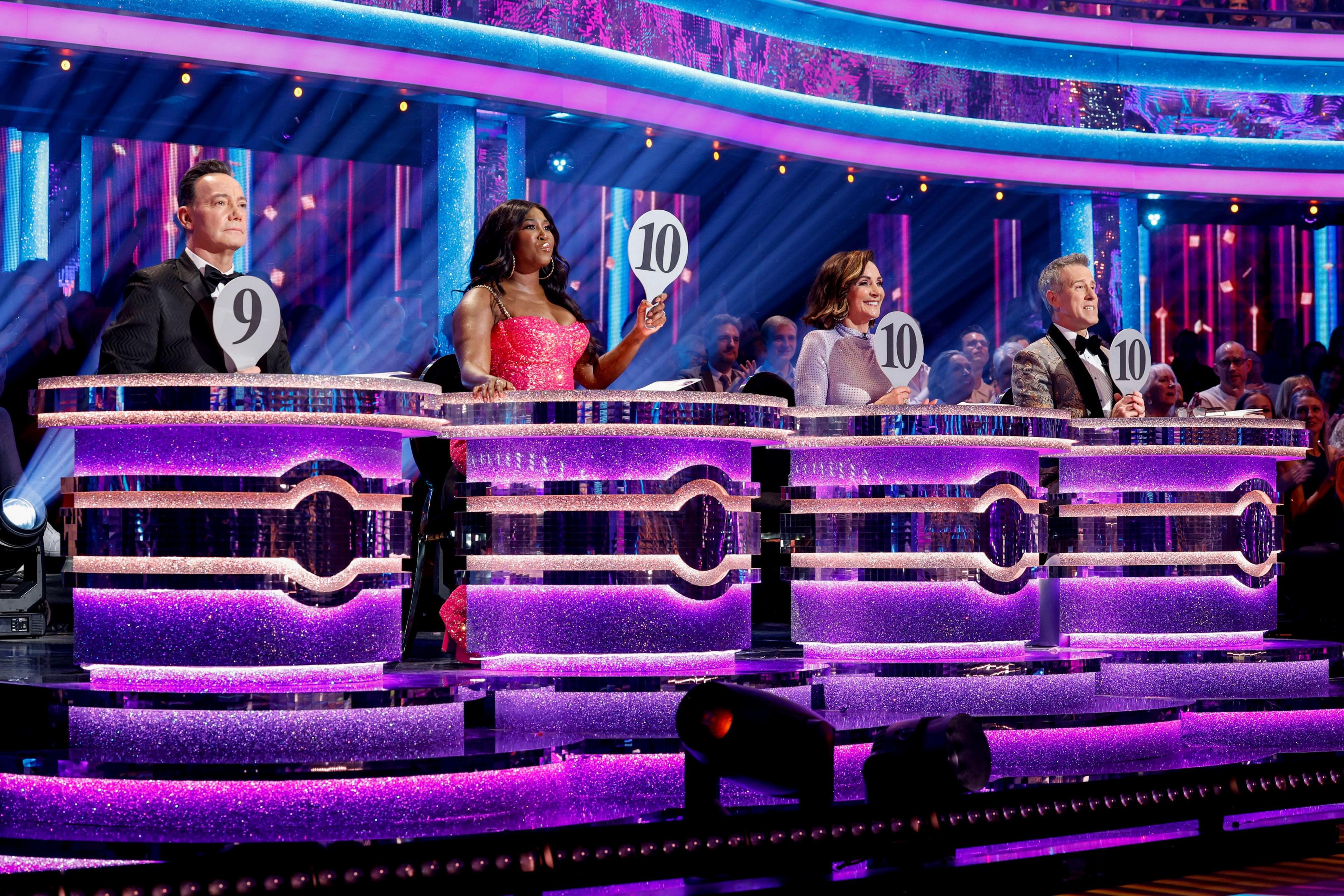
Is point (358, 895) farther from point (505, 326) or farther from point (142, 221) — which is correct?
point (142, 221)

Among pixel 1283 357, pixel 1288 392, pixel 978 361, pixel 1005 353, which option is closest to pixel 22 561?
pixel 1005 353

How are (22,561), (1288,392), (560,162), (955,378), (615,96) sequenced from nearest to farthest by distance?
(22,561) → (955,378) → (1288,392) → (615,96) → (560,162)

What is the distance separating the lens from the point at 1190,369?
10.9m

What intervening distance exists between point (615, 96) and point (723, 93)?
976 mm

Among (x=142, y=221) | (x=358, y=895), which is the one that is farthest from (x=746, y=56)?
(x=358, y=895)

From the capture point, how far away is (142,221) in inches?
427

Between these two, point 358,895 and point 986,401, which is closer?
point 358,895

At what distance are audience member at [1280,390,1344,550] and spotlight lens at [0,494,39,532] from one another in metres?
6.40

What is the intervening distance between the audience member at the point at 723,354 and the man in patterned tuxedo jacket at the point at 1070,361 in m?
2.42

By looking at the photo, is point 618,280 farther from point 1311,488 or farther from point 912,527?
point 912,527

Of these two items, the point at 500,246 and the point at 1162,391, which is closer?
the point at 500,246

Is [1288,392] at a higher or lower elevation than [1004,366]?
lower

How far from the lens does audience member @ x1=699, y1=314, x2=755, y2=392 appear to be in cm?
826

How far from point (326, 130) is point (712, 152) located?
9.00 ft
